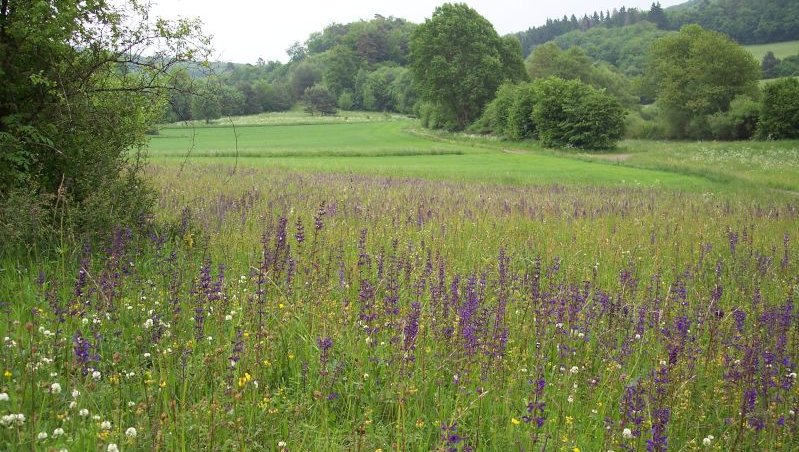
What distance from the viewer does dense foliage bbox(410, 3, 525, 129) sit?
6988cm

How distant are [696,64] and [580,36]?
138659 mm

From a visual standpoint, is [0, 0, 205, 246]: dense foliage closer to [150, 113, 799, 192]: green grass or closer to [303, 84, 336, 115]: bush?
[150, 113, 799, 192]: green grass

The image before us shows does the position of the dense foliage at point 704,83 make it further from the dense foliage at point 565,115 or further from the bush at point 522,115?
the bush at point 522,115

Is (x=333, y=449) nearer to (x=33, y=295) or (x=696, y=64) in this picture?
(x=33, y=295)

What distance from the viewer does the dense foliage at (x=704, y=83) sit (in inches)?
2502

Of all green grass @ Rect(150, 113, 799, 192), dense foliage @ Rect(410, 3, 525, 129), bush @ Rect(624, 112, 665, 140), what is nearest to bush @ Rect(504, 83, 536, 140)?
green grass @ Rect(150, 113, 799, 192)

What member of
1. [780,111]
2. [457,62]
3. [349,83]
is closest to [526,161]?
[780,111]

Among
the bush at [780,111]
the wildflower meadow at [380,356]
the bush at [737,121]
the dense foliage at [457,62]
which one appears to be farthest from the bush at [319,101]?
the wildflower meadow at [380,356]

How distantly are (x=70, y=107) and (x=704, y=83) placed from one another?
237 ft

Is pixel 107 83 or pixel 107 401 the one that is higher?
pixel 107 83

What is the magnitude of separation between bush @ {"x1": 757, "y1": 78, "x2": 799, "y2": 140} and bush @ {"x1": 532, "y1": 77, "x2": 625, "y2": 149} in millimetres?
15574

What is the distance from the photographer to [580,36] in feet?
632

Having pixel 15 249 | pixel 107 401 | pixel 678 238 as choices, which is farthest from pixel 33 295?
pixel 678 238

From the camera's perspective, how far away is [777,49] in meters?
126
